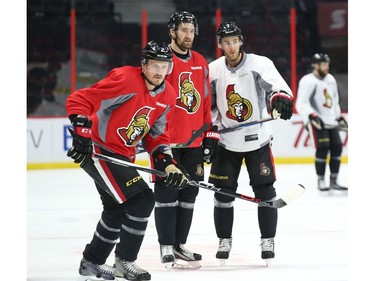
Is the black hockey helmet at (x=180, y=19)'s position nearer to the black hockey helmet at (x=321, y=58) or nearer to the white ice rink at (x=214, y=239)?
the white ice rink at (x=214, y=239)

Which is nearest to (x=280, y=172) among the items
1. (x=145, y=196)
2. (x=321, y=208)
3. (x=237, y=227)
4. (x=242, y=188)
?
(x=242, y=188)

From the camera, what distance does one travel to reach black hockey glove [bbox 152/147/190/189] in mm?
3203

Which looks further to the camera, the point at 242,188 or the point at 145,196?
the point at 242,188

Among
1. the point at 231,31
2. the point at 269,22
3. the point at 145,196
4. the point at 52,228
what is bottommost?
the point at 52,228

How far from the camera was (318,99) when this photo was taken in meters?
6.20

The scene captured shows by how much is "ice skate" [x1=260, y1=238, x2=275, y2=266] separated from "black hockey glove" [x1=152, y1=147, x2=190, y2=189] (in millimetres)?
528

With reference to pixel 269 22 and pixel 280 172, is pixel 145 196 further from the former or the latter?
pixel 269 22

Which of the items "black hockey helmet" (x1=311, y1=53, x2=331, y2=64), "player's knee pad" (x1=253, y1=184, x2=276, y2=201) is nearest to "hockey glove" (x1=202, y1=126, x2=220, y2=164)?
"player's knee pad" (x1=253, y1=184, x2=276, y2=201)

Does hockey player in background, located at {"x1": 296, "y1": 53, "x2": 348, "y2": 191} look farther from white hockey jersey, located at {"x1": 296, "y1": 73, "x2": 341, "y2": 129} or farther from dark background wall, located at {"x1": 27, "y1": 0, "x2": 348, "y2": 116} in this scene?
dark background wall, located at {"x1": 27, "y1": 0, "x2": 348, "y2": 116}

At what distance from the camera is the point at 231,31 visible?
356cm

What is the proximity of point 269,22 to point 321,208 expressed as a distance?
4058 millimetres

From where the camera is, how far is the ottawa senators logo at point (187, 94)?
3.62m
